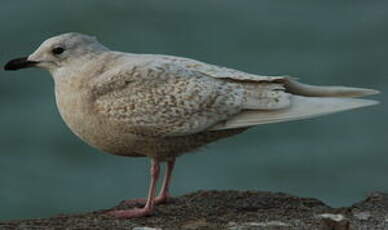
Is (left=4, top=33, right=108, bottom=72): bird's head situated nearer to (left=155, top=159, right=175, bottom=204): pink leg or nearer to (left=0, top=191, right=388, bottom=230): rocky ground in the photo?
(left=155, top=159, right=175, bottom=204): pink leg

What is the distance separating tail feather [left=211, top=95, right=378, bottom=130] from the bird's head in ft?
4.30

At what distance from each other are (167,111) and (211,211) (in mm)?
900

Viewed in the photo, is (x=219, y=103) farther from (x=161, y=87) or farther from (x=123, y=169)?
(x=123, y=169)

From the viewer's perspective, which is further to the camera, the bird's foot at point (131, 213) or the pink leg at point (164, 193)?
the pink leg at point (164, 193)

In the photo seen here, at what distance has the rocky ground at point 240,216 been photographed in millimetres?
8625

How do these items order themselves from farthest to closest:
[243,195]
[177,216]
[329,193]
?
[329,193], [243,195], [177,216]

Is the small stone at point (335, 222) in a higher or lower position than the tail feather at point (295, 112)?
lower

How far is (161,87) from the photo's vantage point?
9.30 m

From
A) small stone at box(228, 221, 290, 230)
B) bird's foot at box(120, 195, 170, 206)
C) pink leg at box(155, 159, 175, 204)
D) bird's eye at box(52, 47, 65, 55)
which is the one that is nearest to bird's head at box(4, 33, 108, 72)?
bird's eye at box(52, 47, 65, 55)

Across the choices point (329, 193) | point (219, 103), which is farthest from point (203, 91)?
point (329, 193)

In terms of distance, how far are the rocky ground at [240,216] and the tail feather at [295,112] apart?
724mm

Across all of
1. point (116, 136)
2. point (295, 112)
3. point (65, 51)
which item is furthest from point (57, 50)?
point (295, 112)

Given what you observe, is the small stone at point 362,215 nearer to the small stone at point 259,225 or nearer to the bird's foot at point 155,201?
the small stone at point 259,225

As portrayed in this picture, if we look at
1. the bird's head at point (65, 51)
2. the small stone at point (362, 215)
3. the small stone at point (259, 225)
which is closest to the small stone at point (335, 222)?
the small stone at point (259, 225)
